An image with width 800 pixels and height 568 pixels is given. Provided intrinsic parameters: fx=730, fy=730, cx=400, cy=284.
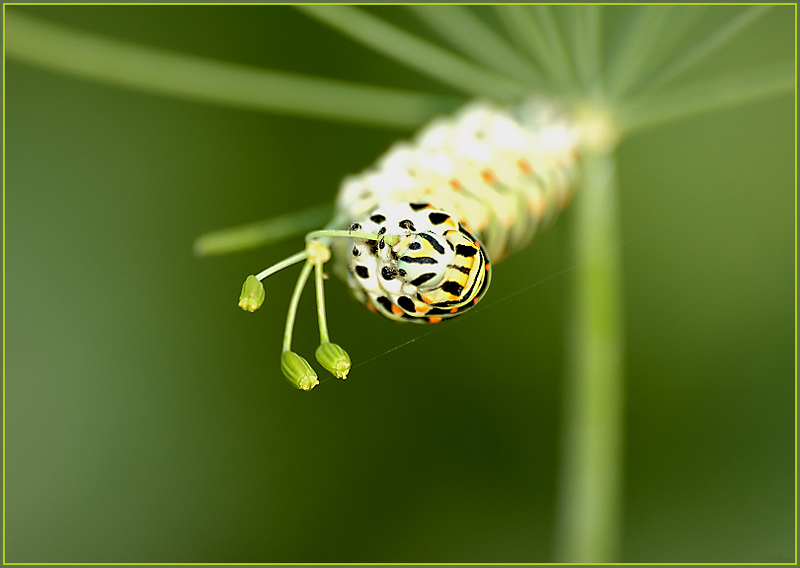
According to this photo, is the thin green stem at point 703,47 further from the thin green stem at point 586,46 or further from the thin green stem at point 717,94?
the thin green stem at point 586,46

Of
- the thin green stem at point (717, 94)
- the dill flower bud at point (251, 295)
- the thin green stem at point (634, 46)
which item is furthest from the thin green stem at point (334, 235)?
the thin green stem at point (717, 94)

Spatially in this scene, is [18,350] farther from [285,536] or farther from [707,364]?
[707,364]

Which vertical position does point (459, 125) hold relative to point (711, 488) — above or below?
above

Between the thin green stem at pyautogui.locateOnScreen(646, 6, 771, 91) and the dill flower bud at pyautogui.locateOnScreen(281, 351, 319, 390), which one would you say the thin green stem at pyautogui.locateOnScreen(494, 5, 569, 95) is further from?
the dill flower bud at pyautogui.locateOnScreen(281, 351, 319, 390)

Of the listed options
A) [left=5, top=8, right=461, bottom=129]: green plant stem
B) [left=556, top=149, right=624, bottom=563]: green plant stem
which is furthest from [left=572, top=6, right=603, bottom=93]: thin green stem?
[left=5, top=8, right=461, bottom=129]: green plant stem

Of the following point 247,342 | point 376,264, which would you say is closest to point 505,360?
point 247,342

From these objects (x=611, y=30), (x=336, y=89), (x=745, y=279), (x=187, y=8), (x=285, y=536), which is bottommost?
(x=285, y=536)
